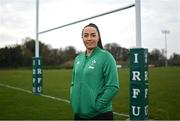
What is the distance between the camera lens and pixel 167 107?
8969 mm

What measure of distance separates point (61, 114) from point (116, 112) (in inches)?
48.9

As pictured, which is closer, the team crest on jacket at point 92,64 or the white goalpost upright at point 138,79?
the team crest on jacket at point 92,64

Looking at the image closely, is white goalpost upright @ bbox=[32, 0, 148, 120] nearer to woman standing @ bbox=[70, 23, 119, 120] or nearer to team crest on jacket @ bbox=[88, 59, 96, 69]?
woman standing @ bbox=[70, 23, 119, 120]

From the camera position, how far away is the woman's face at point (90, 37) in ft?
10.3

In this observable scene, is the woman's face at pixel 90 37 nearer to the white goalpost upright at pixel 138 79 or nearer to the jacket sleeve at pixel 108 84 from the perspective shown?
the jacket sleeve at pixel 108 84

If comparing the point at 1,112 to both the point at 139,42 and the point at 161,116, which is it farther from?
the point at 139,42

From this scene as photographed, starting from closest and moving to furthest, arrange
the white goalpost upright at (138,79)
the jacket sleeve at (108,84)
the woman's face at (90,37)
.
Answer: the jacket sleeve at (108,84)
the woman's face at (90,37)
the white goalpost upright at (138,79)

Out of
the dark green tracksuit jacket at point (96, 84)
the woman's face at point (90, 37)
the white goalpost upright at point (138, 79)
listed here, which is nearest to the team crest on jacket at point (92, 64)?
the dark green tracksuit jacket at point (96, 84)

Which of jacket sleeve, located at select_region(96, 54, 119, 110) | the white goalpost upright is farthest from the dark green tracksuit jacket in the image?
the white goalpost upright

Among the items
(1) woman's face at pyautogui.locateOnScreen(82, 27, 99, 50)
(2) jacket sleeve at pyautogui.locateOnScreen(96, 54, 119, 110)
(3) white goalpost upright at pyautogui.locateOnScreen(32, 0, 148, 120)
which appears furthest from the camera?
(3) white goalpost upright at pyautogui.locateOnScreen(32, 0, 148, 120)

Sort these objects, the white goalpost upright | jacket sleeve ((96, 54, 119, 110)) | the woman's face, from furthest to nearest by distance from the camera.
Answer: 1. the white goalpost upright
2. the woman's face
3. jacket sleeve ((96, 54, 119, 110))

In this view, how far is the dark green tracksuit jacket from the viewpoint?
3.02 meters

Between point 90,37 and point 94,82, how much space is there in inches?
15.1

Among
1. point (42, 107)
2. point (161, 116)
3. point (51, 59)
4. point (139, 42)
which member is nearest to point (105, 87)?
point (139, 42)
